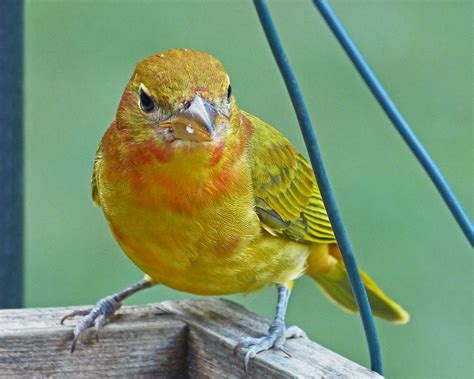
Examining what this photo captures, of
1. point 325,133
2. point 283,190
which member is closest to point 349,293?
point 283,190

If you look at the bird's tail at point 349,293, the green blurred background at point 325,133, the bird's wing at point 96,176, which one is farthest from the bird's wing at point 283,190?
the green blurred background at point 325,133

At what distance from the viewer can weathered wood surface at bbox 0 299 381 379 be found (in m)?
3.54

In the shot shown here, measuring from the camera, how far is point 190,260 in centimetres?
379

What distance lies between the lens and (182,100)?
348 centimetres

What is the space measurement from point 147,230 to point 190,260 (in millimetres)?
158

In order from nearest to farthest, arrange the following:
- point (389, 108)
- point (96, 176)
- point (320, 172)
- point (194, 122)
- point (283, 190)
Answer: point (320, 172) → point (389, 108) → point (194, 122) → point (96, 176) → point (283, 190)

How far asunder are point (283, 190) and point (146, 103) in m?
0.76

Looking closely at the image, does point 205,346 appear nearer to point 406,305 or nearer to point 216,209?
point 216,209

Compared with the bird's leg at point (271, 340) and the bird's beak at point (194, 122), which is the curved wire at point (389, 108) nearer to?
the bird's beak at point (194, 122)

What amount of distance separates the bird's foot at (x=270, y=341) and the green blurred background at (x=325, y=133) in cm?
266

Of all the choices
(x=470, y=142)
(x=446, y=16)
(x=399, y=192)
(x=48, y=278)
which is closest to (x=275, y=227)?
(x=48, y=278)

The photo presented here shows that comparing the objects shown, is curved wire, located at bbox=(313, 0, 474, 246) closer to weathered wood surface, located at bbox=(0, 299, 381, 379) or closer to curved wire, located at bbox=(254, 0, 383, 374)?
curved wire, located at bbox=(254, 0, 383, 374)

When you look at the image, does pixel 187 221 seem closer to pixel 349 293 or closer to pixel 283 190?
pixel 283 190

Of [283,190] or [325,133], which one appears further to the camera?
[325,133]
